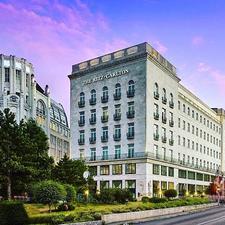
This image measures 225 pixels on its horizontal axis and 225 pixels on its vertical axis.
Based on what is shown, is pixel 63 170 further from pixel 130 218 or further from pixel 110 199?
pixel 130 218

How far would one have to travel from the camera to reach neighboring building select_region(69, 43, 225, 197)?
72.7 m

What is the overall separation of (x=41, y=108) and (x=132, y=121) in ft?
155

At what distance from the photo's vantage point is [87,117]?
8238cm

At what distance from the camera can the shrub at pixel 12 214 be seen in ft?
85.3

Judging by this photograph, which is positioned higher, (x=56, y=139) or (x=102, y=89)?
(x=102, y=89)

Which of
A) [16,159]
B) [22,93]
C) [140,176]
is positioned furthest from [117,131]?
[16,159]

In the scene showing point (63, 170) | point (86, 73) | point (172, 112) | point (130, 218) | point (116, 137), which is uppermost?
point (86, 73)

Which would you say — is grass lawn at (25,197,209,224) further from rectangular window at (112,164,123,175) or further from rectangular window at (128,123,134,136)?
rectangular window at (128,123,134,136)

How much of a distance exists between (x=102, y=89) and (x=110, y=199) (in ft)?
126

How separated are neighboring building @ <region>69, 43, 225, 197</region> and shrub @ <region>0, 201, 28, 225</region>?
44.1 meters

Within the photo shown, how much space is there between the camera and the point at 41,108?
115 metres

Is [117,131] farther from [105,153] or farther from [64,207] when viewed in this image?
[64,207]

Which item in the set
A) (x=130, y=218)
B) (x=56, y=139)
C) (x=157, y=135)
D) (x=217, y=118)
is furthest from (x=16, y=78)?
(x=130, y=218)

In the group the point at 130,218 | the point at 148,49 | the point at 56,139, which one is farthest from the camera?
the point at 56,139
